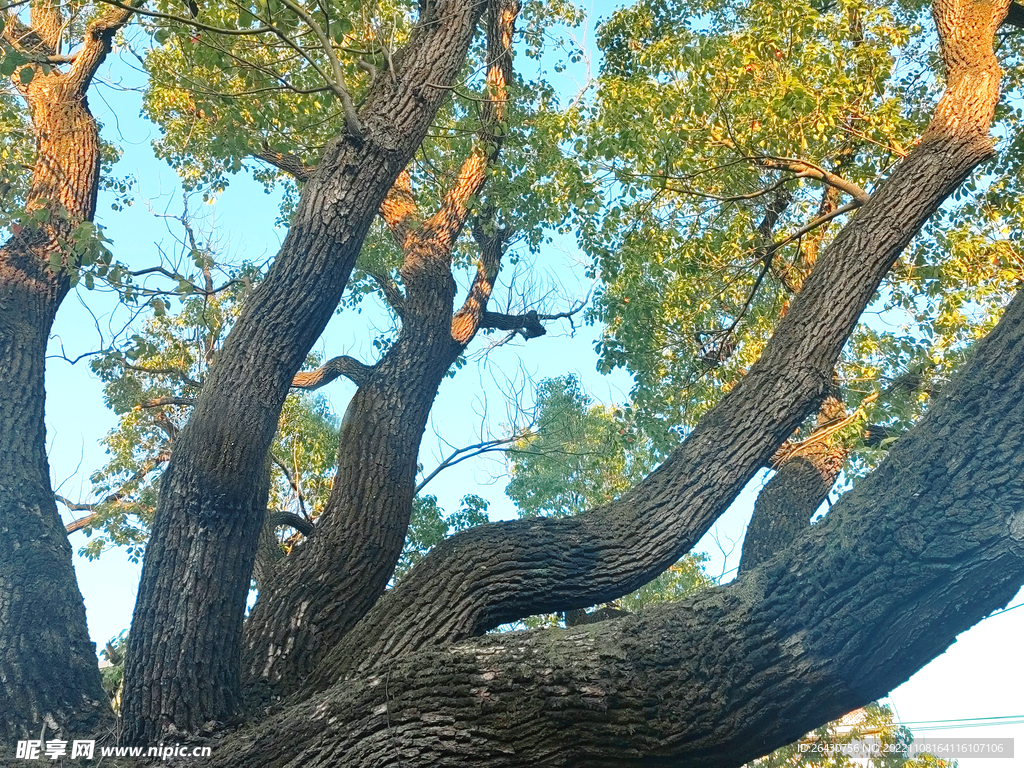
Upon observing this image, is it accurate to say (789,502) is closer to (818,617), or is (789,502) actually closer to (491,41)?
(818,617)

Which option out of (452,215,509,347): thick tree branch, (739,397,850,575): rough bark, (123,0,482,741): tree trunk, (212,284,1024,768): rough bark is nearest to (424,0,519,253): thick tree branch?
(452,215,509,347): thick tree branch

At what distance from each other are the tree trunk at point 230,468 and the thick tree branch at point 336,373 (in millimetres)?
1828

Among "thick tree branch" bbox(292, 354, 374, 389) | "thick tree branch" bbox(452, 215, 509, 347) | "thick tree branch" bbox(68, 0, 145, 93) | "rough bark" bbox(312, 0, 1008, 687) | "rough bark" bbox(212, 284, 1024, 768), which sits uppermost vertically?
"thick tree branch" bbox(68, 0, 145, 93)

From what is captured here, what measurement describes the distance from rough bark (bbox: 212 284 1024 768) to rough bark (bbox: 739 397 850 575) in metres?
2.57

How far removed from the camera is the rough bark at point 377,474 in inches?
160

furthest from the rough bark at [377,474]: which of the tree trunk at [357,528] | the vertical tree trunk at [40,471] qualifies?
the vertical tree trunk at [40,471]

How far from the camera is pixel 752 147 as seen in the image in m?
6.21

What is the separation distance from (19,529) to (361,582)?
1724 millimetres

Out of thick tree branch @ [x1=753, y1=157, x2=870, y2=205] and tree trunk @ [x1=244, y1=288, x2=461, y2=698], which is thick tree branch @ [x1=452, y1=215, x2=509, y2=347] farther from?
thick tree branch @ [x1=753, y1=157, x2=870, y2=205]

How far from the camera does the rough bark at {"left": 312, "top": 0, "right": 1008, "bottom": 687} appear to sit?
3.79m

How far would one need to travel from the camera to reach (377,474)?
473 cm

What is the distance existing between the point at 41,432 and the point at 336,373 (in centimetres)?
249

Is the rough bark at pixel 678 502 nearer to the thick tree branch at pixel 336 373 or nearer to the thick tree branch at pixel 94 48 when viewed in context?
the thick tree branch at pixel 336 373

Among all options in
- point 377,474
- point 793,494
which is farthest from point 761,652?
point 793,494
